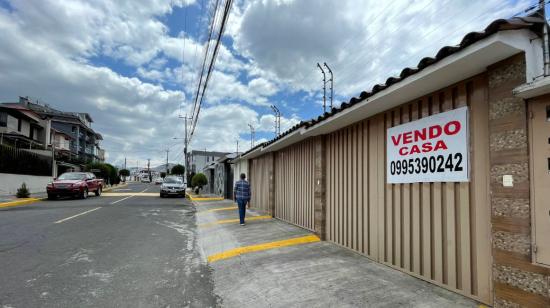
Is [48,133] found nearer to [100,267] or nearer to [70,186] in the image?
[70,186]

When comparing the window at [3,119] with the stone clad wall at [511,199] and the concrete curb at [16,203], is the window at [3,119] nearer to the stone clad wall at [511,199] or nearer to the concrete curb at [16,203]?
the concrete curb at [16,203]

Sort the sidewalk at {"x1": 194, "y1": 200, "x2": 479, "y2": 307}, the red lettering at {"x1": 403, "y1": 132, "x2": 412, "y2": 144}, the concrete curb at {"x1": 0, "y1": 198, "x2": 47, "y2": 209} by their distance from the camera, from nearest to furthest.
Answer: the sidewalk at {"x1": 194, "y1": 200, "x2": 479, "y2": 307}, the red lettering at {"x1": 403, "y1": 132, "x2": 412, "y2": 144}, the concrete curb at {"x1": 0, "y1": 198, "x2": 47, "y2": 209}

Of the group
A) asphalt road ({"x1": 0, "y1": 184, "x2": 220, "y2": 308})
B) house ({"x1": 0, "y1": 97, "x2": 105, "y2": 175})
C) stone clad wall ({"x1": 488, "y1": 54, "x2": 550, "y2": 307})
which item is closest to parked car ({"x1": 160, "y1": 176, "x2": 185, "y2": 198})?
house ({"x1": 0, "y1": 97, "x2": 105, "y2": 175})

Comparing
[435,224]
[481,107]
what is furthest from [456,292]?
[481,107]

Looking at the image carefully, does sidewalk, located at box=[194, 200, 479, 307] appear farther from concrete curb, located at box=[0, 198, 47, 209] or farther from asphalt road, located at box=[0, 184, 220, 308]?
concrete curb, located at box=[0, 198, 47, 209]

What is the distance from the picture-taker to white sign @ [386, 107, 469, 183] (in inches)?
156

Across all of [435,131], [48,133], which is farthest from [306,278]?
[48,133]

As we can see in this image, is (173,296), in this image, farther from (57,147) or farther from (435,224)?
(57,147)

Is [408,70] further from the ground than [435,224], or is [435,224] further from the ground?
[408,70]

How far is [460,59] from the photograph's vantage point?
338 cm

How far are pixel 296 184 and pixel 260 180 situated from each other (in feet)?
15.6

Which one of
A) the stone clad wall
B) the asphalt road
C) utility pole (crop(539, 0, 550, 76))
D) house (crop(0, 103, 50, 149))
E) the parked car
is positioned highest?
house (crop(0, 103, 50, 149))

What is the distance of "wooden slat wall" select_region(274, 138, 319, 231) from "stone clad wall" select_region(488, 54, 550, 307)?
4924 millimetres

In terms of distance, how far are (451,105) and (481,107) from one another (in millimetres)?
445
